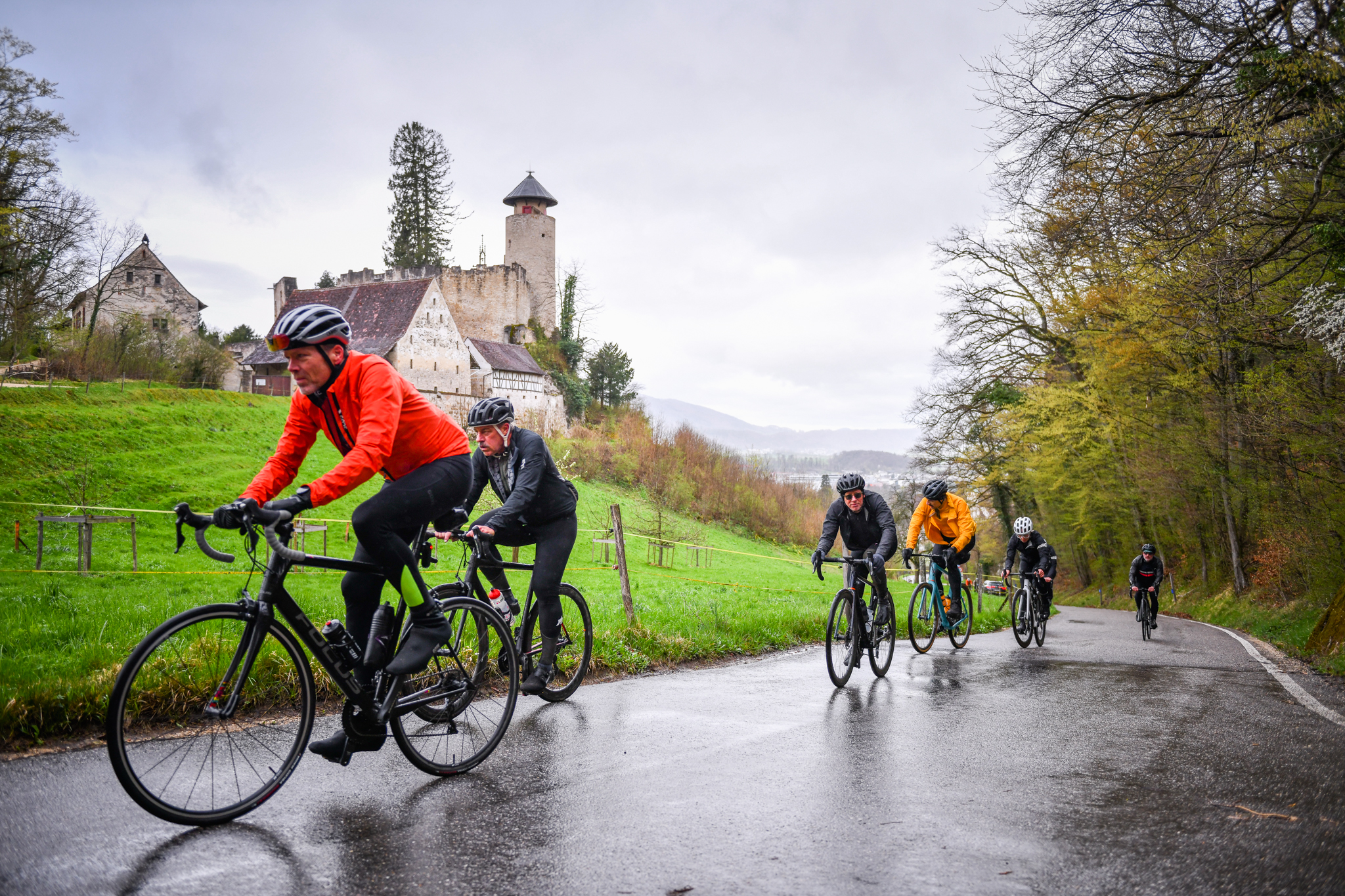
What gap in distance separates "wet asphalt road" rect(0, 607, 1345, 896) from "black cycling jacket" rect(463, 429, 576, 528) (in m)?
1.43

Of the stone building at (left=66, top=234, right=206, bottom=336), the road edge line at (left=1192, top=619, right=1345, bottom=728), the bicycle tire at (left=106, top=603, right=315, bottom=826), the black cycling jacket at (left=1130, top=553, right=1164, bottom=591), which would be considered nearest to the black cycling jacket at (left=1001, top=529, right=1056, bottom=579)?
the road edge line at (left=1192, top=619, right=1345, bottom=728)

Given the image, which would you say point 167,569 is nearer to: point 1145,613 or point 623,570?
point 623,570

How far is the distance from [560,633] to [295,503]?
3641 millimetres

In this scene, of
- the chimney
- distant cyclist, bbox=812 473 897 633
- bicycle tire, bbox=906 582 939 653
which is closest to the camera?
distant cyclist, bbox=812 473 897 633

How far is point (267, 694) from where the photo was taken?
5918mm

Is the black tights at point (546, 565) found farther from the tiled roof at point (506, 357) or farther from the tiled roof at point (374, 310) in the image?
the tiled roof at point (506, 357)

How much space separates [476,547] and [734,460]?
55684 millimetres

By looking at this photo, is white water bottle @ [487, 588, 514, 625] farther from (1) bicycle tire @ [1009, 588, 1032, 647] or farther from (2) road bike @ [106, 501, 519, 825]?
(1) bicycle tire @ [1009, 588, 1032, 647]

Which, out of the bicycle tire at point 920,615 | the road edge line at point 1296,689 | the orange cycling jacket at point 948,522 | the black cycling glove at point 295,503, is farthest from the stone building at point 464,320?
the black cycling glove at point 295,503

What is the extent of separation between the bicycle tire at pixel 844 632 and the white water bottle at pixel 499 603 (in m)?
3.10

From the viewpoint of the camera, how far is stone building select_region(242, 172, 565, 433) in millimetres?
69062

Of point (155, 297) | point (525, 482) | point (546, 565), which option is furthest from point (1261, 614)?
point (155, 297)

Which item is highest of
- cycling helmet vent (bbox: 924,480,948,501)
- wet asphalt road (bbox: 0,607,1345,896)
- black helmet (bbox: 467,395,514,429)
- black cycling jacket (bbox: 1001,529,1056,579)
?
black helmet (bbox: 467,395,514,429)

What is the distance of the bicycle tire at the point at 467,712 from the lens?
5084 millimetres
